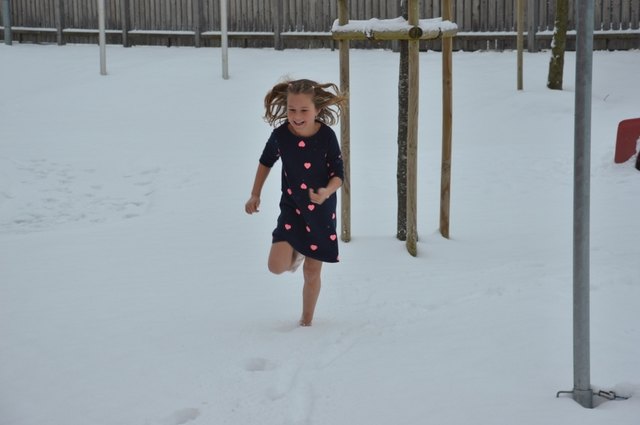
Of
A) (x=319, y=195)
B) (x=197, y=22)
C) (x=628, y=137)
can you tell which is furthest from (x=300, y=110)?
(x=197, y=22)

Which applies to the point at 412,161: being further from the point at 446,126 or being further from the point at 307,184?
the point at 307,184

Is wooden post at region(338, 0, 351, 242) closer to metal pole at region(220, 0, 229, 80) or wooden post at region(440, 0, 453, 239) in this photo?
wooden post at region(440, 0, 453, 239)

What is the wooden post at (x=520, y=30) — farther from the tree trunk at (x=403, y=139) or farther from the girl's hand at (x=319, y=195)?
the girl's hand at (x=319, y=195)

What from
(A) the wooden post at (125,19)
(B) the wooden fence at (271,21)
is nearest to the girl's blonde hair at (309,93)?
(B) the wooden fence at (271,21)

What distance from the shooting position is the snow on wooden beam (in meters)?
5.76

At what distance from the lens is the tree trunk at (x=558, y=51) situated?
1247 cm

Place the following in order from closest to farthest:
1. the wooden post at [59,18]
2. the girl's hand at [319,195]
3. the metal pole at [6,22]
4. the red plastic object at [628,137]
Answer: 1. the girl's hand at [319,195]
2. the red plastic object at [628,137]
3. the metal pole at [6,22]
4. the wooden post at [59,18]

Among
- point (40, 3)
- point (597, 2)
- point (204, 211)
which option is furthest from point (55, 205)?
point (40, 3)

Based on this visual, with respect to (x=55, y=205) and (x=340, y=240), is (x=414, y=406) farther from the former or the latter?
(x=55, y=205)

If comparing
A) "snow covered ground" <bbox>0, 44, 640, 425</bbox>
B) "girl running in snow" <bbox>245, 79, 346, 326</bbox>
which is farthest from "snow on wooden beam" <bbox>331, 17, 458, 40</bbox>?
"girl running in snow" <bbox>245, 79, 346, 326</bbox>

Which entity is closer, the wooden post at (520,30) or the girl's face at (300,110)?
the girl's face at (300,110)

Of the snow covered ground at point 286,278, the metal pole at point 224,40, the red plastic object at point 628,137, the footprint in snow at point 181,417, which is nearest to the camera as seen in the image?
the footprint in snow at point 181,417

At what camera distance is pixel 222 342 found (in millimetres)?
4371

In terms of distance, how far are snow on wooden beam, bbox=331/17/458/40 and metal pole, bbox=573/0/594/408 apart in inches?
104
